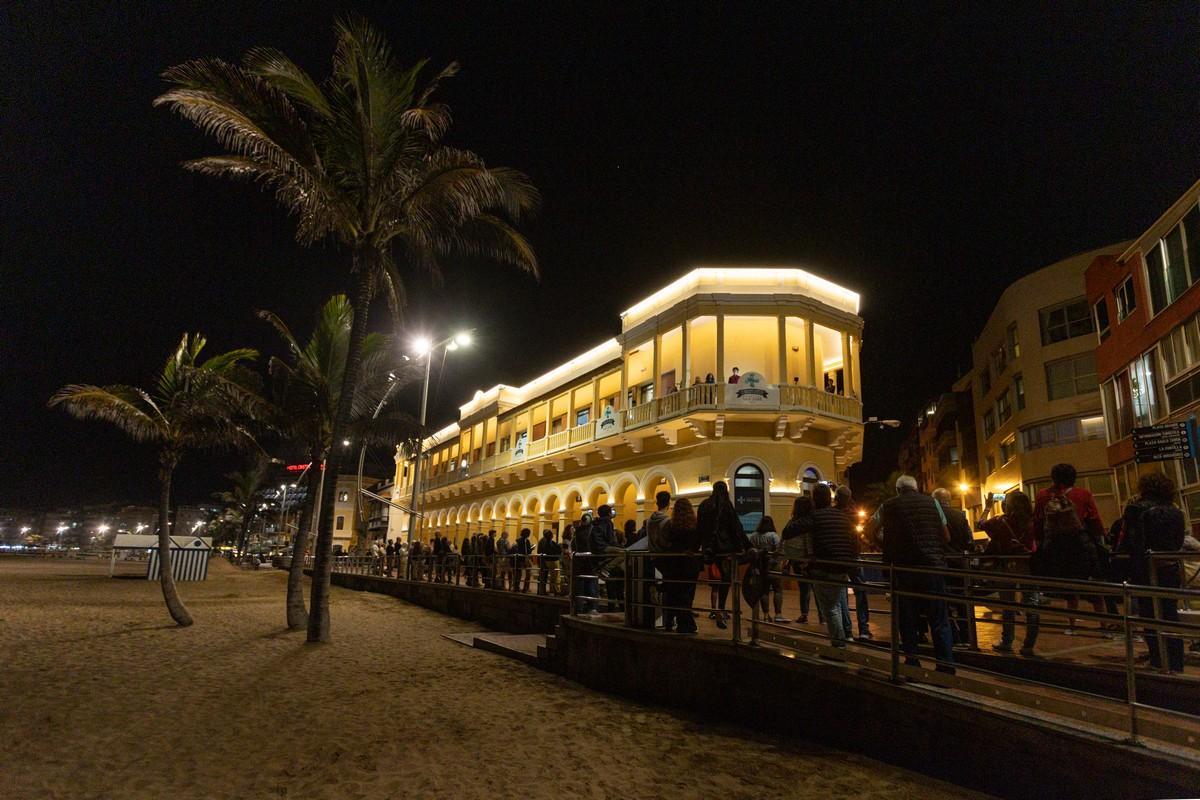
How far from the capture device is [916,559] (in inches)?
221

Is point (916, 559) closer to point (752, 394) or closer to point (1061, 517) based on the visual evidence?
point (1061, 517)

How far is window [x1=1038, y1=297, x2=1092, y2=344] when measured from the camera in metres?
26.4

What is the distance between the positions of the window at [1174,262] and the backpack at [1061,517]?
40.7 ft

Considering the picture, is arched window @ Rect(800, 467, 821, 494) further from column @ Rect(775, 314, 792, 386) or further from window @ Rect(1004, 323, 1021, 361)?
window @ Rect(1004, 323, 1021, 361)

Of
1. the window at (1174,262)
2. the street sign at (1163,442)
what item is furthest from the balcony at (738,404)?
the window at (1174,262)

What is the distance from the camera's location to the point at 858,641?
588 centimetres

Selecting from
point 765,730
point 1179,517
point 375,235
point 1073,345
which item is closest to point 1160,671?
point 1179,517

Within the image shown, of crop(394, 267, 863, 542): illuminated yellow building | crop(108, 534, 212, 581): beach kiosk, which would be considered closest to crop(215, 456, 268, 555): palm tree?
crop(108, 534, 212, 581): beach kiosk

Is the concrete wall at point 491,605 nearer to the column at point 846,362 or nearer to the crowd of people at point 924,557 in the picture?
the crowd of people at point 924,557

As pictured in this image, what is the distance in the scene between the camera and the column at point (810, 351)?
18688mm

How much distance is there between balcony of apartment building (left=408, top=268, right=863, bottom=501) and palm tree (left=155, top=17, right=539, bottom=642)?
8050 mm

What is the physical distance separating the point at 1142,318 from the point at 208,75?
21.6 m

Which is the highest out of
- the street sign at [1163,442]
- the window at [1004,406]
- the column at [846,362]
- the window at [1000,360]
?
the window at [1000,360]

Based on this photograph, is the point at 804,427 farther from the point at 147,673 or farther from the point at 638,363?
the point at 147,673
